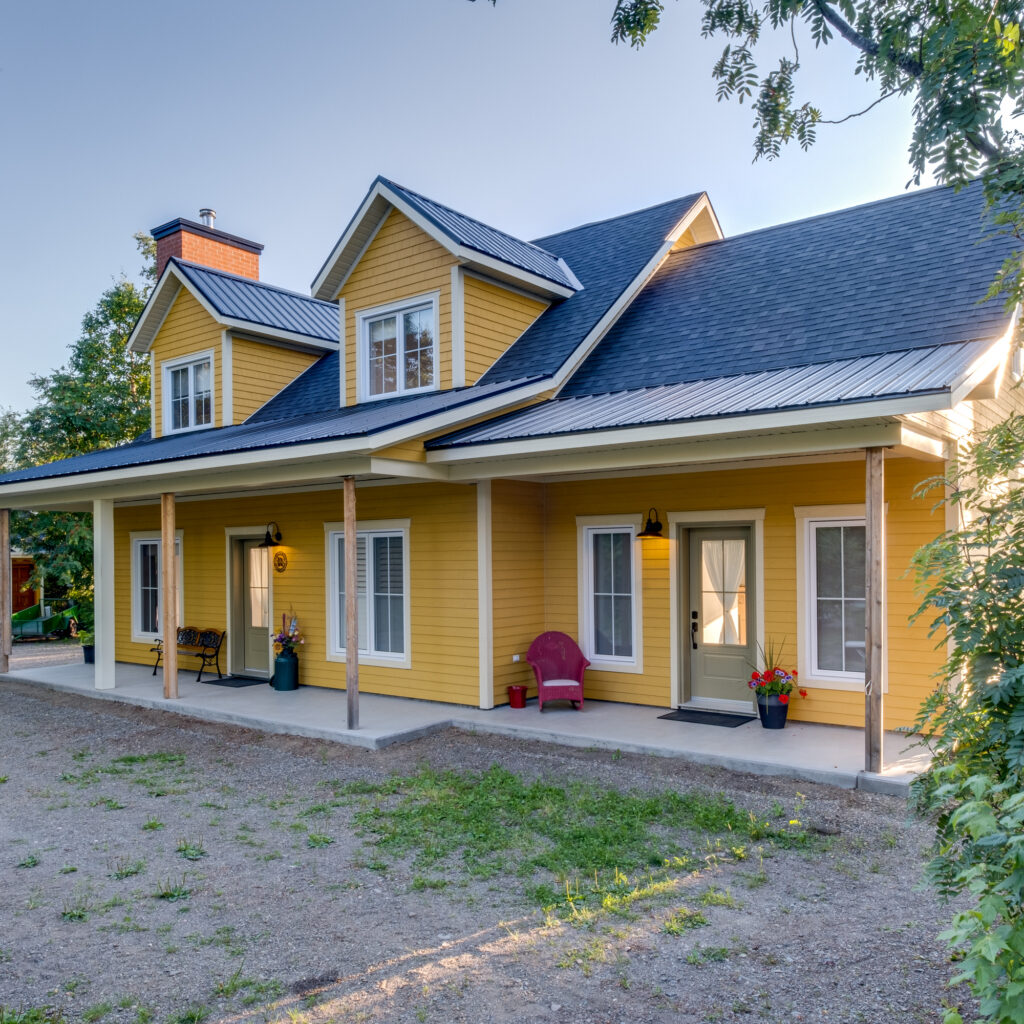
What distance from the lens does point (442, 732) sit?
28.2 ft

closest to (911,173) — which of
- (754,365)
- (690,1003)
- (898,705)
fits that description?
(754,365)

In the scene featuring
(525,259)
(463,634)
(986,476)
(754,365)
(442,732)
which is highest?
(525,259)

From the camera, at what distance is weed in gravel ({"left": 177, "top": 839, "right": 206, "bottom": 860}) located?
5.27m

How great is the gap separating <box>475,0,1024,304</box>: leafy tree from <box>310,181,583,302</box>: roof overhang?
380cm

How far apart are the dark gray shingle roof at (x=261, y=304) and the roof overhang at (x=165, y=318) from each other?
0.05m

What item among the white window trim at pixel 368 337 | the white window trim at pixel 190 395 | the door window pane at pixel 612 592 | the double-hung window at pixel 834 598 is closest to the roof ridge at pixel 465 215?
the white window trim at pixel 368 337

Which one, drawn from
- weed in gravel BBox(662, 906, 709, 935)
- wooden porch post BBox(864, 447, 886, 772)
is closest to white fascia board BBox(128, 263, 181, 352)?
wooden porch post BBox(864, 447, 886, 772)

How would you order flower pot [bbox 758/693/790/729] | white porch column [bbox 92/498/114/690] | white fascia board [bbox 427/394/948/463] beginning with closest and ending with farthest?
white fascia board [bbox 427/394/948/463], flower pot [bbox 758/693/790/729], white porch column [bbox 92/498/114/690]

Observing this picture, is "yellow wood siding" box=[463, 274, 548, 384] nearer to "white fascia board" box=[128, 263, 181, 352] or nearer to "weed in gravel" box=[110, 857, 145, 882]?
"white fascia board" box=[128, 263, 181, 352]

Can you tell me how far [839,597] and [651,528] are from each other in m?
2.03

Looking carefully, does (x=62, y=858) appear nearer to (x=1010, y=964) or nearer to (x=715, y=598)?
(x=1010, y=964)

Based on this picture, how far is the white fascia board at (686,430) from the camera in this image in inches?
226

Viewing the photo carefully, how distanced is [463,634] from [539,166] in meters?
11.2

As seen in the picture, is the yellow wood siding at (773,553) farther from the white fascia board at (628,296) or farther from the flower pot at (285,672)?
the flower pot at (285,672)
